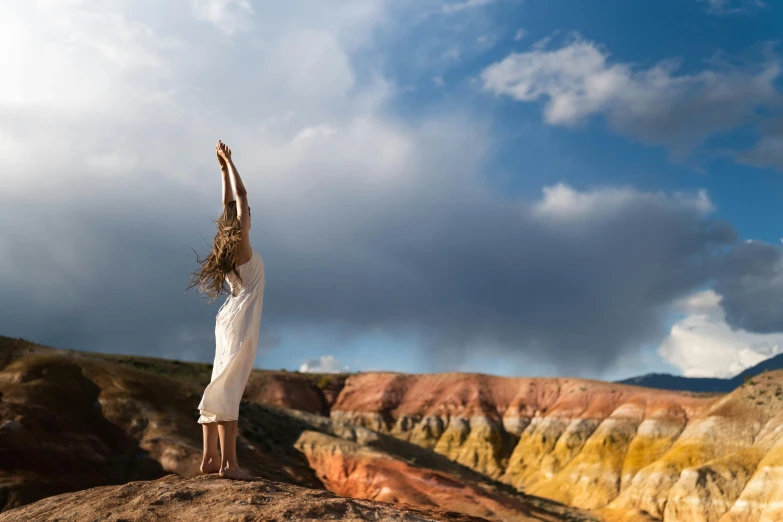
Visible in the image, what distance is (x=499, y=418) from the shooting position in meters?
65.8

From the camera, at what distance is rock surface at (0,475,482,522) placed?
19.6ft

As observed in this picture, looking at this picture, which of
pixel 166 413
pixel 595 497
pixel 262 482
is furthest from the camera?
pixel 595 497

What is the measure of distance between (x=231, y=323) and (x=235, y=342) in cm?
22

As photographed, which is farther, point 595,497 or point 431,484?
point 595,497

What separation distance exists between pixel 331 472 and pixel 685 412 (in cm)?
3030

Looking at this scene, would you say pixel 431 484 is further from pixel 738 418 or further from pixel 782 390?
pixel 782 390

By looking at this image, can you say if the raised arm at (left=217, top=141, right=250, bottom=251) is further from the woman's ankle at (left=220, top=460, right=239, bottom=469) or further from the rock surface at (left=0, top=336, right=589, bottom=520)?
the rock surface at (left=0, top=336, right=589, bottom=520)

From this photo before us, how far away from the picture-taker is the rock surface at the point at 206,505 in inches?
236

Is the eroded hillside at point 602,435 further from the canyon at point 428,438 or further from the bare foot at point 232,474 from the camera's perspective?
the bare foot at point 232,474

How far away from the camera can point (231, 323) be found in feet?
25.4

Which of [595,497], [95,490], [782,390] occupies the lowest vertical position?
[595,497]

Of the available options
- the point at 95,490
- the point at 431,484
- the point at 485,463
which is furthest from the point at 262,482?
the point at 485,463

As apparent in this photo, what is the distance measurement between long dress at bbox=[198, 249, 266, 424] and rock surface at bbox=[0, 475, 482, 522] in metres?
0.78

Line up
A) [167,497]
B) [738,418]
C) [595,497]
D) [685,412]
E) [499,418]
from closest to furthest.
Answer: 1. [167,497]
2. [738,418]
3. [595,497]
4. [685,412]
5. [499,418]
